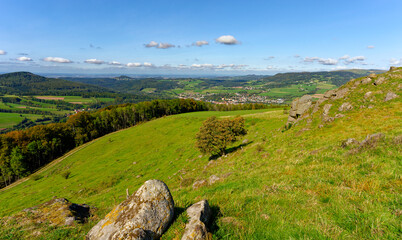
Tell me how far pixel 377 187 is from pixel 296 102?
40357mm

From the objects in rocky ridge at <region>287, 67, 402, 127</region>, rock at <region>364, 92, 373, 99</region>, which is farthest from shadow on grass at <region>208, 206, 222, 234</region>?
rock at <region>364, 92, 373, 99</region>

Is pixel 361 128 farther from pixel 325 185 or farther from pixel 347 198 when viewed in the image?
pixel 347 198

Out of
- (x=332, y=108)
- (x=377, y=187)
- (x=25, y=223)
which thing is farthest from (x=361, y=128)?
(x=25, y=223)

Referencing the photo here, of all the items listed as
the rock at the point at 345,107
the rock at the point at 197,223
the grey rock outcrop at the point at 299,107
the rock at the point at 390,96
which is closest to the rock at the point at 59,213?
the rock at the point at 197,223

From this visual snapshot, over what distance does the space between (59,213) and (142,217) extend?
30.8 feet

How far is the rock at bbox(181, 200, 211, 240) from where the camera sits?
220 inches

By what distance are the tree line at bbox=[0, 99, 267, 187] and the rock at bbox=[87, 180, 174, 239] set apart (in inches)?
3786

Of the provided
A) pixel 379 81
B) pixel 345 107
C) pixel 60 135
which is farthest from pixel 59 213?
pixel 60 135

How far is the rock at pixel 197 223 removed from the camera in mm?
5578

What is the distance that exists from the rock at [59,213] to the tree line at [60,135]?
282 feet

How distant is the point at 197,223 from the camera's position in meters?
6.00

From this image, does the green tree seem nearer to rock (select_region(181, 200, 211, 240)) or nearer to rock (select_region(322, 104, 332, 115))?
rock (select_region(322, 104, 332, 115))

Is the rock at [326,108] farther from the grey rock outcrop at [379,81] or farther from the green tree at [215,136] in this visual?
the green tree at [215,136]

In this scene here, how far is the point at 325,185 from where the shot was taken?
9.06m
